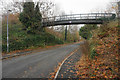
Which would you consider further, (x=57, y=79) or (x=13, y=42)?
(x=13, y=42)

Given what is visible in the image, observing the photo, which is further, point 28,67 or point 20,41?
point 20,41

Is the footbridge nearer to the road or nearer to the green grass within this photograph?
the green grass

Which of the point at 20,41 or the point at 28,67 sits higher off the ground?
the point at 20,41

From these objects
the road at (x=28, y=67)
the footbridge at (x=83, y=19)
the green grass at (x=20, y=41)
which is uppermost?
the footbridge at (x=83, y=19)

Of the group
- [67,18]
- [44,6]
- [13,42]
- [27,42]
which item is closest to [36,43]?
[27,42]

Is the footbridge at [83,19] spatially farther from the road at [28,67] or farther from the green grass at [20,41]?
the road at [28,67]

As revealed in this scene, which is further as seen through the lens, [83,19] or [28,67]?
[83,19]

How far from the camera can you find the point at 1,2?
86.9ft

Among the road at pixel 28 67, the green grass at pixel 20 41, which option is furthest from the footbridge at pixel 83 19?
the road at pixel 28 67

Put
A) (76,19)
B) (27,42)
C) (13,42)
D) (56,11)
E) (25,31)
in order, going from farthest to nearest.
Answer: (56,11)
(25,31)
(76,19)
(27,42)
(13,42)

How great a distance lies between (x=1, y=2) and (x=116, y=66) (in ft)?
100

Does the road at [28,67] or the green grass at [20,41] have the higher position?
the green grass at [20,41]

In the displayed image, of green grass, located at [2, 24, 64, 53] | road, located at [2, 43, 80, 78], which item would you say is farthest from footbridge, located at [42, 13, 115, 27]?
road, located at [2, 43, 80, 78]

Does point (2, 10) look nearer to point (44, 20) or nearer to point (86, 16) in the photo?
point (44, 20)
